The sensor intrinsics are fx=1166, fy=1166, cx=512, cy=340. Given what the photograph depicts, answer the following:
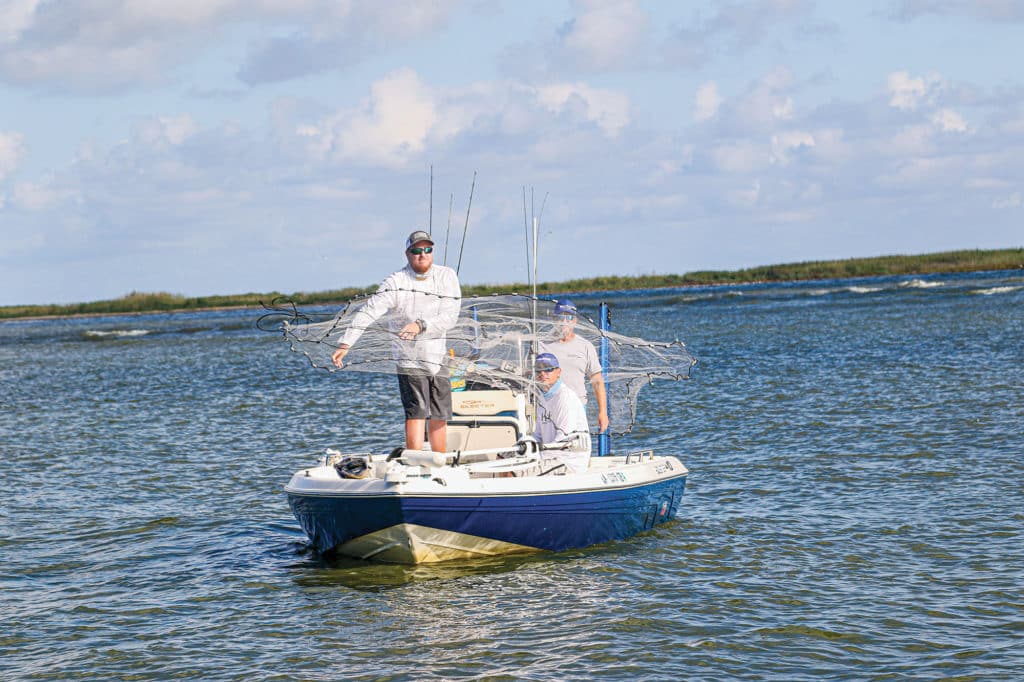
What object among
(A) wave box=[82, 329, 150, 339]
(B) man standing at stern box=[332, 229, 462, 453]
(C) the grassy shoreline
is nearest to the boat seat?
(B) man standing at stern box=[332, 229, 462, 453]

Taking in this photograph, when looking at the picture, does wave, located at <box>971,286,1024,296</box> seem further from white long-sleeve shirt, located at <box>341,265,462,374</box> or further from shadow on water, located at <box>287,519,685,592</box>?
white long-sleeve shirt, located at <box>341,265,462,374</box>

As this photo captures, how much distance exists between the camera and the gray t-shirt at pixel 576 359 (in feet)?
39.6

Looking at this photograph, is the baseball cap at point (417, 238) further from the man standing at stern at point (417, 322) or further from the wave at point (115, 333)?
the wave at point (115, 333)

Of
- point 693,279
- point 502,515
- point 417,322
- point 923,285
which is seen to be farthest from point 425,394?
point 693,279

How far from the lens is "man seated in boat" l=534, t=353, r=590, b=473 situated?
11.6m

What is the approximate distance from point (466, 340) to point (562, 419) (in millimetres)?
1510

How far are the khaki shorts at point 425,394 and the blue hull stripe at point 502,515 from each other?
101cm

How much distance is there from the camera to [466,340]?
10.9 meters

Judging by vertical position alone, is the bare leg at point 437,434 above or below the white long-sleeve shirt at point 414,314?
below

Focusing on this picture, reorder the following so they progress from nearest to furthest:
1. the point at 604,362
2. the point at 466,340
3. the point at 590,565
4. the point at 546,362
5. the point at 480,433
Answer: the point at 466,340 → the point at 590,565 → the point at 546,362 → the point at 480,433 → the point at 604,362

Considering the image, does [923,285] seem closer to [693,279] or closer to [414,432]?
[693,279]

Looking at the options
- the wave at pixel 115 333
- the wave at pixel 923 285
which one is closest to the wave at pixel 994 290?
the wave at pixel 923 285

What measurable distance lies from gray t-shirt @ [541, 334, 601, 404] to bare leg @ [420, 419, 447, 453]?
1420 millimetres

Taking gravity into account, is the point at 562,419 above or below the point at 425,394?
below
